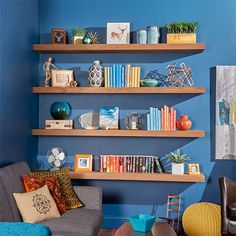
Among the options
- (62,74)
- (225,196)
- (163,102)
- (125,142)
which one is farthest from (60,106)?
(225,196)

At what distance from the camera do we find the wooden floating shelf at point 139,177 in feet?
13.2

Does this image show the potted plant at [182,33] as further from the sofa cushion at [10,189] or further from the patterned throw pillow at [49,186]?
the sofa cushion at [10,189]

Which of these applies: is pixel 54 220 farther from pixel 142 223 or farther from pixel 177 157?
pixel 177 157

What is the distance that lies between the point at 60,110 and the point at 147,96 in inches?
39.1

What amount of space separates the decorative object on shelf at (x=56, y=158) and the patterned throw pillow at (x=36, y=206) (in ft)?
3.91

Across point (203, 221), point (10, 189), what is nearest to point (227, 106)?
point (203, 221)

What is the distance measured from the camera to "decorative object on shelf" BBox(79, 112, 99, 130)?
14.3ft

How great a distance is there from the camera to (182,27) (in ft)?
13.6

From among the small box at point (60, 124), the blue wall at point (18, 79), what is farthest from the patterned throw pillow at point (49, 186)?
the small box at point (60, 124)

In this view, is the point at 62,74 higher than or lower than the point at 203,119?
higher

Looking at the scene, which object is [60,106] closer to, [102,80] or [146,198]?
[102,80]

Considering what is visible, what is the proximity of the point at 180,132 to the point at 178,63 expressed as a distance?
0.81 m

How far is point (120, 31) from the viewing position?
14.1 ft

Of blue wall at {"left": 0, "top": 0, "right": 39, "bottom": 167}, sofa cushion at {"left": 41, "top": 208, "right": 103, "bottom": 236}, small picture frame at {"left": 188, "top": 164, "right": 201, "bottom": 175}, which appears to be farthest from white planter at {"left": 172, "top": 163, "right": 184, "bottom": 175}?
blue wall at {"left": 0, "top": 0, "right": 39, "bottom": 167}
